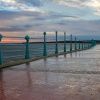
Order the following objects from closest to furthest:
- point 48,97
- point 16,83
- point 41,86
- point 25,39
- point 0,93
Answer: point 48,97
point 0,93
point 41,86
point 16,83
point 25,39

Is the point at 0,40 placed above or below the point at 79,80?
above

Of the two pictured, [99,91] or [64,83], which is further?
[64,83]

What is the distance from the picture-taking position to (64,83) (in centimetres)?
695

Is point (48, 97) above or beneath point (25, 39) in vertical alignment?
beneath

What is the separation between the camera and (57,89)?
6141 mm

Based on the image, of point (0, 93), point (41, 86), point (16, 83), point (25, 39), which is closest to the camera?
point (0, 93)

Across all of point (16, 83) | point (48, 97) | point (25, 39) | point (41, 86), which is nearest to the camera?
point (48, 97)

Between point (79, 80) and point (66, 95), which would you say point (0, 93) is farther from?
point (79, 80)

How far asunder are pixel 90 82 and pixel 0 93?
2.53 m

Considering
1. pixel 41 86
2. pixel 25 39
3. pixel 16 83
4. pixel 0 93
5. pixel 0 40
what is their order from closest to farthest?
pixel 0 93, pixel 41 86, pixel 16 83, pixel 0 40, pixel 25 39

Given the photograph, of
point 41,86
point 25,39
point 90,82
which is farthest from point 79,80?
point 25,39

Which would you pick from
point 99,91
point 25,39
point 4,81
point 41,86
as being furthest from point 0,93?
point 25,39

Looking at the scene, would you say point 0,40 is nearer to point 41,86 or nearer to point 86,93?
point 41,86

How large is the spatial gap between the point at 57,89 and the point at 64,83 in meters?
0.84
